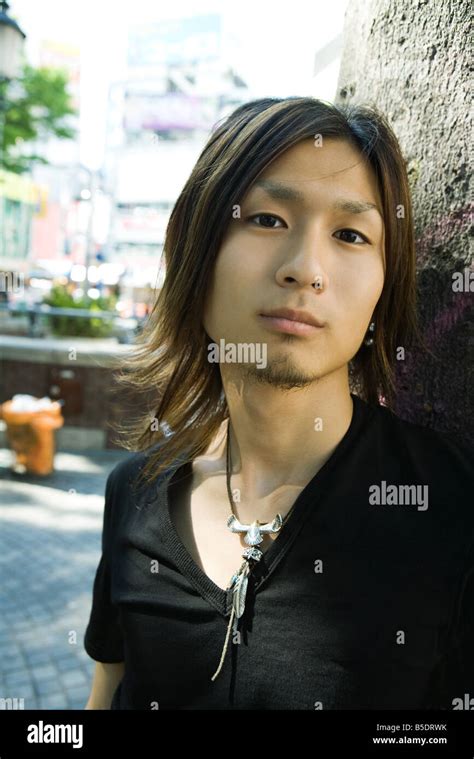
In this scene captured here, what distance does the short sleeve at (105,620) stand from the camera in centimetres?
167

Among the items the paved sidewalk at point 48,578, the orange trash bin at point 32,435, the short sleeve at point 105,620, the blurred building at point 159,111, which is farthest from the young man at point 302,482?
the blurred building at point 159,111

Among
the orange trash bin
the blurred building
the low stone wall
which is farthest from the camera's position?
the blurred building

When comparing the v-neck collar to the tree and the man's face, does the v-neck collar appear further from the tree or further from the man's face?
the tree

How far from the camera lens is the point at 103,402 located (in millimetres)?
8977

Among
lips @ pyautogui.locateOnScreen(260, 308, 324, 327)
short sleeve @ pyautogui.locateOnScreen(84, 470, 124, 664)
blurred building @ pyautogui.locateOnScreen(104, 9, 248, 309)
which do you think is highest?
blurred building @ pyautogui.locateOnScreen(104, 9, 248, 309)

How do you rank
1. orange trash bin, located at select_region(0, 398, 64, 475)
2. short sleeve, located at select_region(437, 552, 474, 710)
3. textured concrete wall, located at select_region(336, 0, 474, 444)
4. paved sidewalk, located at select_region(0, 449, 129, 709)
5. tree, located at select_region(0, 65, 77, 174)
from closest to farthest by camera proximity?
short sleeve, located at select_region(437, 552, 474, 710)
textured concrete wall, located at select_region(336, 0, 474, 444)
paved sidewalk, located at select_region(0, 449, 129, 709)
orange trash bin, located at select_region(0, 398, 64, 475)
tree, located at select_region(0, 65, 77, 174)

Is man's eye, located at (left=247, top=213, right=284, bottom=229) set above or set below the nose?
above

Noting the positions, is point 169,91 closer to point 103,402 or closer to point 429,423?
point 103,402

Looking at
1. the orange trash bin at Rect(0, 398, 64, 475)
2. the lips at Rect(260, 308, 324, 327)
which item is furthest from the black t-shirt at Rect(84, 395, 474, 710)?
the orange trash bin at Rect(0, 398, 64, 475)

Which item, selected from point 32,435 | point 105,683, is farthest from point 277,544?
point 32,435

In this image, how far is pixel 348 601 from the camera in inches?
48.4

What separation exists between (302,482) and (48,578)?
15.1ft

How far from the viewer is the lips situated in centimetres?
123

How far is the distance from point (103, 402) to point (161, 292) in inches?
297
